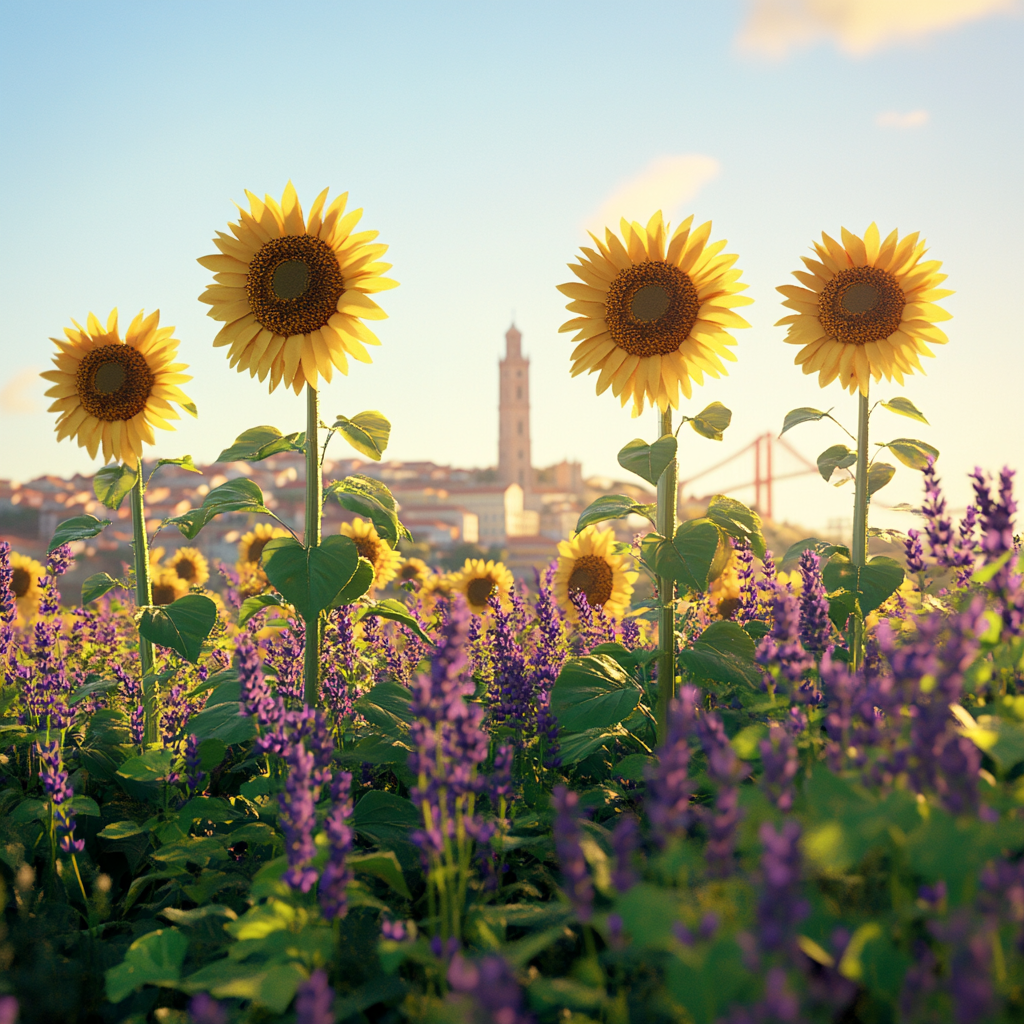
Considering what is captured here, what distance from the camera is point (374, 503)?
3.15 metres

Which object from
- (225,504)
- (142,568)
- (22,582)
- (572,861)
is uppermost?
(225,504)

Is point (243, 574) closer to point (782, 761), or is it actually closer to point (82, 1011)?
point (82, 1011)

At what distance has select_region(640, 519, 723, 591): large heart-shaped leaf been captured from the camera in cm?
306

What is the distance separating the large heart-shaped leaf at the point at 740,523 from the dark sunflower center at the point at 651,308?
71 cm

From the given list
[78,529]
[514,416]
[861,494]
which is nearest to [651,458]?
[861,494]

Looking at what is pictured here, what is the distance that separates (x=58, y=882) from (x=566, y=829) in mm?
2226

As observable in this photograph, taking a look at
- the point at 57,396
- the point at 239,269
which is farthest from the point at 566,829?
the point at 57,396

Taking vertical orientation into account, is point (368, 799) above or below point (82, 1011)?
above

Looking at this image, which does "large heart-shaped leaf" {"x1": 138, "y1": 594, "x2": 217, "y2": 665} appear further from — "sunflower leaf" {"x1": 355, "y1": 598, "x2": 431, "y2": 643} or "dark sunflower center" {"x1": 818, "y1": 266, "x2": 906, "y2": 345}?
"dark sunflower center" {"x1": 818, "y1": 266, "x2": 906, "y2": 345}

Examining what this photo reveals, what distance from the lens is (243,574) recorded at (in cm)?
737

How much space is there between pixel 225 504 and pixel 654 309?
6.28 feet

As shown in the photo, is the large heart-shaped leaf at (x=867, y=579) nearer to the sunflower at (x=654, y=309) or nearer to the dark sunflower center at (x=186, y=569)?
the sunflower at (x=654, y=309)

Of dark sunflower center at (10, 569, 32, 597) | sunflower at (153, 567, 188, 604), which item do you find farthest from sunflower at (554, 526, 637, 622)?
dark sunflower center at (10, 569, 32, 597)

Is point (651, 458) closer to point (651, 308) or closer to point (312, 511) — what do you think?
point (651, 308)
